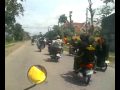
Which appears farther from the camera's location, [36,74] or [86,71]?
[86,71]

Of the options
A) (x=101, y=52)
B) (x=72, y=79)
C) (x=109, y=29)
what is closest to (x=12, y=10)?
(x=109, y=29)

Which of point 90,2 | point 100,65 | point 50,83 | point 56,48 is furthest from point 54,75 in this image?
point 90,2

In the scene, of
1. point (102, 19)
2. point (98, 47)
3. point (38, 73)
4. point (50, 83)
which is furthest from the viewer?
point (102, 19)

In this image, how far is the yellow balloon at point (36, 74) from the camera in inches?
373

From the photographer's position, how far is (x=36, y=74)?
9.49 metres

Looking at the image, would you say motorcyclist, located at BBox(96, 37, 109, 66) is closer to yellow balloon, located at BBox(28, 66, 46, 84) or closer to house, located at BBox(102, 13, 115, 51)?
yellow balloon, located at BBox(28, 66, 46, 84)

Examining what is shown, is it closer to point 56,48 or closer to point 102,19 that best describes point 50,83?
point 56,48

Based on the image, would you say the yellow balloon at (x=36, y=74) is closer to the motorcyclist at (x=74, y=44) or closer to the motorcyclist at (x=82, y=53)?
the motorcyclist at (x=82, y=53)

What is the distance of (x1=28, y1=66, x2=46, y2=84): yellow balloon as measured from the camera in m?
9.47

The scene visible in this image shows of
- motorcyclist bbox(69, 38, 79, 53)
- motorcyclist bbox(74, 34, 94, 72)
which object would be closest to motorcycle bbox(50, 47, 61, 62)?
motorcyclist bbox(69, 38, 79, 53)

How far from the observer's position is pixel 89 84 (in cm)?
1122

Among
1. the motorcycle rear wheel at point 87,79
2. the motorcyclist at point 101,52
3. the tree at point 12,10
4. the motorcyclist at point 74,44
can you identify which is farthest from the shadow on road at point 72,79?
the tree at point 12,10

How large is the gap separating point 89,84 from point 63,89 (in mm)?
1629

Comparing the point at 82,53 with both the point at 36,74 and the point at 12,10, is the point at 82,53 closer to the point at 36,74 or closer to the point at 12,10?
the point at 36,74
